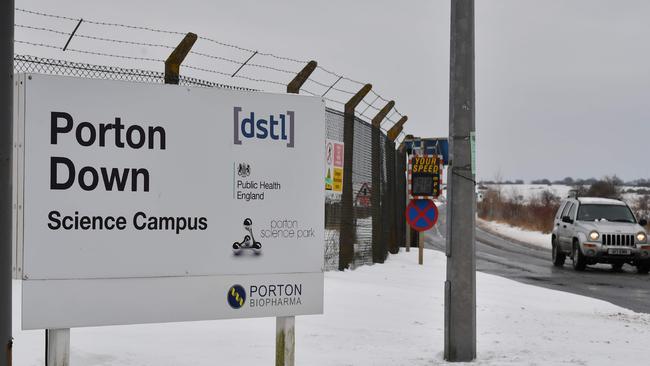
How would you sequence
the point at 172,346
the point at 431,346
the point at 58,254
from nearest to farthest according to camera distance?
the point at 58,254, the point at 172,346, the point at 431,346

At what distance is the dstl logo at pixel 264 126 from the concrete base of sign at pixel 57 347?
64.3 inches

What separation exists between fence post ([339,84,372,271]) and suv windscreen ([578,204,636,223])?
361 inches

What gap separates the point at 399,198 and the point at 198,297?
15.7m

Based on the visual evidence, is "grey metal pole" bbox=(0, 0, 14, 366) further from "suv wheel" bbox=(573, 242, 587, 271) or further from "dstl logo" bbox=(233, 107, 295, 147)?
"suv wheel" bbox=(573, 242, 587, 271)

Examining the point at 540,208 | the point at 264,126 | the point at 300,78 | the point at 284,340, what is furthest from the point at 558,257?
the point at 540,208

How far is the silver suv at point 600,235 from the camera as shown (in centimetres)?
1972

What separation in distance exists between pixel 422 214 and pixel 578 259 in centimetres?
708

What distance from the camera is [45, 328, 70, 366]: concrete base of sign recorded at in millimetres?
5105

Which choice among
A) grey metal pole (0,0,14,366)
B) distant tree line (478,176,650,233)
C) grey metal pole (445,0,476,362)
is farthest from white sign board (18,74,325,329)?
distant tree line (478,176,650,233)

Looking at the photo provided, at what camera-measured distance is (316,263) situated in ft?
19.1

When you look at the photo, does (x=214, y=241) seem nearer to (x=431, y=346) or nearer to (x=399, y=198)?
(x=431, y=346)

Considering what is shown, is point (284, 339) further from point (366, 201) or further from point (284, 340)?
point (366, 201)

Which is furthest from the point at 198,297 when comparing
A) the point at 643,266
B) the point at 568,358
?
the point at 643,266

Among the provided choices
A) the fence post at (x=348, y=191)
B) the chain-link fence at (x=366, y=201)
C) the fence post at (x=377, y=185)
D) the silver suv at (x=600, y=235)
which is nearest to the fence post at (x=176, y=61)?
the chain-link fence at (x=366, y=201)
